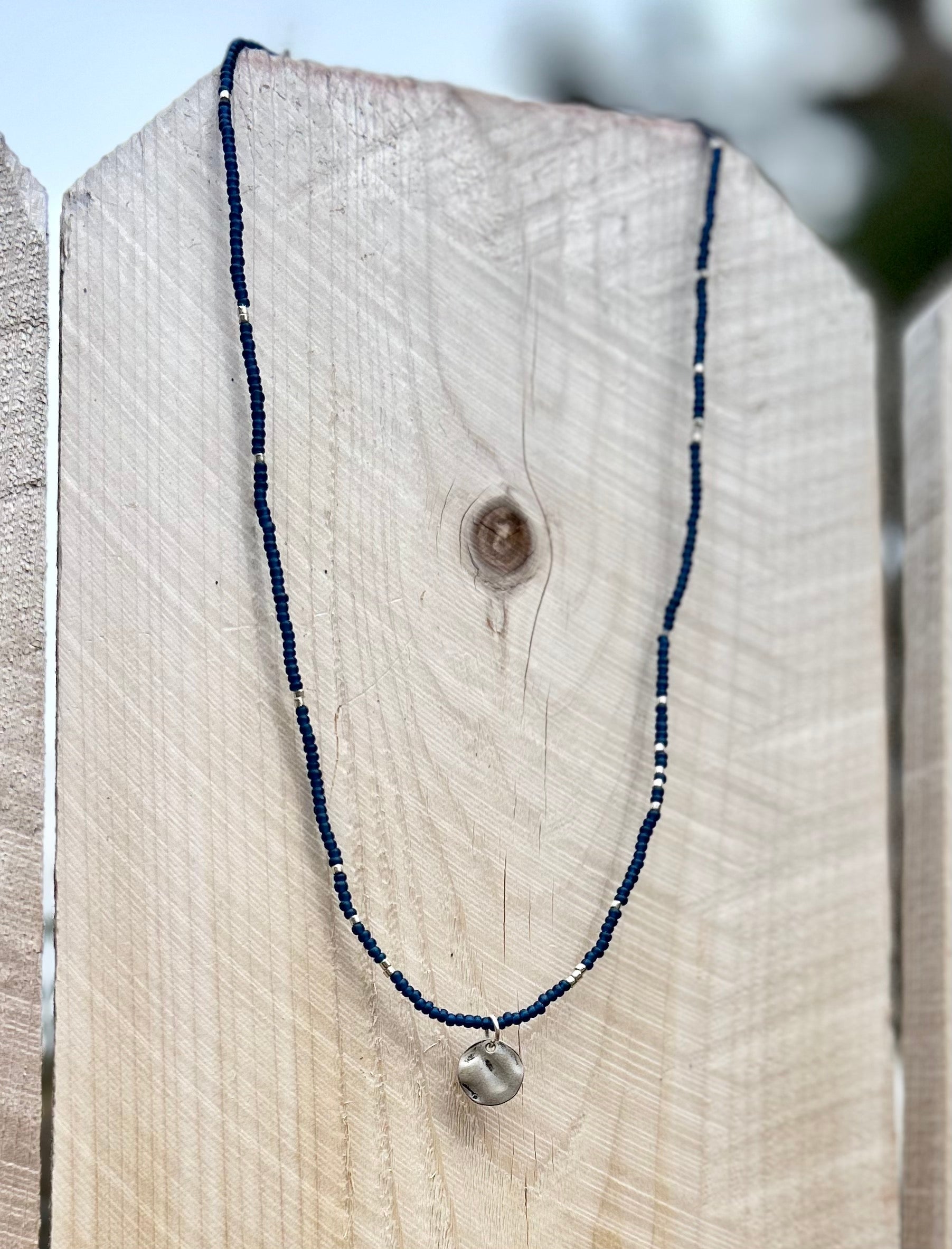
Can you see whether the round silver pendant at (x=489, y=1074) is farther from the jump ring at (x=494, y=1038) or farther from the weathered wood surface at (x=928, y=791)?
the weathered wood surface at (x=928, y=791)

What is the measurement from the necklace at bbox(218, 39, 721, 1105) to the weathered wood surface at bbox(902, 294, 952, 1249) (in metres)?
0.20

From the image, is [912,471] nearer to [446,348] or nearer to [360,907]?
[446,348]

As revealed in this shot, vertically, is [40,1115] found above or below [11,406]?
below

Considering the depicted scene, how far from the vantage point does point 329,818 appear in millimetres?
799

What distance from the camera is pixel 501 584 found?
841 millimetres

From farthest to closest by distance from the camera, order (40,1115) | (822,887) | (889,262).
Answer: (889,262)
(822,887)
(40,1115)

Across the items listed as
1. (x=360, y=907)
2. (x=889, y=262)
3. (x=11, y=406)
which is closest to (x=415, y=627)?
(x=360, y=907)

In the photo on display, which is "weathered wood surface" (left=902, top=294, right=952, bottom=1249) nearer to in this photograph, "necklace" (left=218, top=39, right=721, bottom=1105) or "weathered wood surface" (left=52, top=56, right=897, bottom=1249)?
"weathered wood surface" (left=52, top=56, right=897, bottom=1249)

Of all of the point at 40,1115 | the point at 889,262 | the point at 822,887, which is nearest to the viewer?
the point at 40,1115

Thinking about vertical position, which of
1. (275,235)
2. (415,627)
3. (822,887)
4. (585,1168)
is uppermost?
(275,235)

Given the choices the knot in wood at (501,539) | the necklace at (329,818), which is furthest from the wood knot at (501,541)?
the necklace at (329,818)

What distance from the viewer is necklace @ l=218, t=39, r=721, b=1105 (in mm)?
A: 781

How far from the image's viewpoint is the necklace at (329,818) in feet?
2.56

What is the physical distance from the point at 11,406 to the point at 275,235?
215 mm
